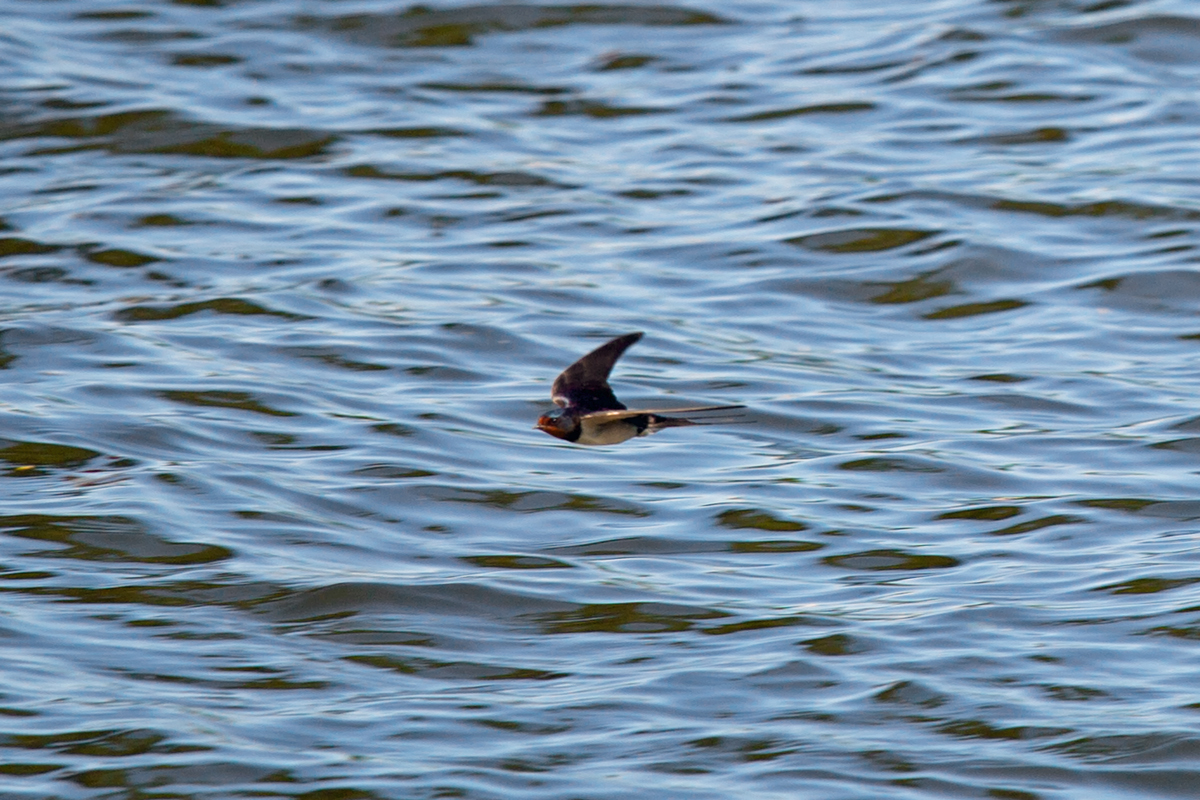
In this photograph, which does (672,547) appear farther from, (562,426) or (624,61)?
(624,61)

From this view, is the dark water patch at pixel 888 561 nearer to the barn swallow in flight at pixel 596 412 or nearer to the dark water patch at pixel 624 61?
the barn swallow in flight at pixel 596 412

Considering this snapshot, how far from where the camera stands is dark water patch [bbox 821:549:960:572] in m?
6.62

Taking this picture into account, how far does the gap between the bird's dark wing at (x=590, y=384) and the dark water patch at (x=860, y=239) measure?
4.27 meters

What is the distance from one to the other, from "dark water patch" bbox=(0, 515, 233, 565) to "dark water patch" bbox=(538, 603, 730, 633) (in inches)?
50.3

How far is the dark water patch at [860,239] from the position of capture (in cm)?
1042

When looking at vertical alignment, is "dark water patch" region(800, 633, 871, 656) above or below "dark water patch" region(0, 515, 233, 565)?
below

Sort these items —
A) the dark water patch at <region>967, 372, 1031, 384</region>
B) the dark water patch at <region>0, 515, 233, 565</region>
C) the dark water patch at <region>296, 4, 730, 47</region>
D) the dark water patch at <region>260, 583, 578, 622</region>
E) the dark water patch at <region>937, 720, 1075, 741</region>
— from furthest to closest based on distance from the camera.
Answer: the dark water patch at <region>296, 4, 730, 47</region>
the dark water patch at <region>967, 372, 1031, 384</region>
the dark water patch at <region>0, 515, 233, 565</region>
the dark water patch at <region>260, 583, 578, 622</region>
the dark water patch at <region>937, 720, 1075, 741</region>

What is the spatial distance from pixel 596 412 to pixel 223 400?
260cm

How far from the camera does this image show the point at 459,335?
356 inches

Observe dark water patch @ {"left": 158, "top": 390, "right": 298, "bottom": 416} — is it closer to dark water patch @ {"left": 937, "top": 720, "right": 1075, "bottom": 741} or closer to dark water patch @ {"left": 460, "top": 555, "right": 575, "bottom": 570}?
dark water patch @ {"left": 460, "top": 555, "right": 575, "bottom": 570}

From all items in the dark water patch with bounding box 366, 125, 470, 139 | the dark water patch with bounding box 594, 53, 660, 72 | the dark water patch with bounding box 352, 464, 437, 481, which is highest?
the dark water patch with bounding box 594, 53, 660, 72

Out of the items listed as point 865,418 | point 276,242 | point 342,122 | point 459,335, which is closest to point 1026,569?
point 865,418

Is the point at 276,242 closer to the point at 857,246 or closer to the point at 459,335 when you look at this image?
the point at 459,335

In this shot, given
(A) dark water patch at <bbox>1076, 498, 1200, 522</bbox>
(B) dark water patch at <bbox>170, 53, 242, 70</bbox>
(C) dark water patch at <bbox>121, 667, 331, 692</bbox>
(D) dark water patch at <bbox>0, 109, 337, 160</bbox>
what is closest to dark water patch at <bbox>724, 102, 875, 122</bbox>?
(D) dark water patch at <bbox>0, 109, 337, 160</bbox>
